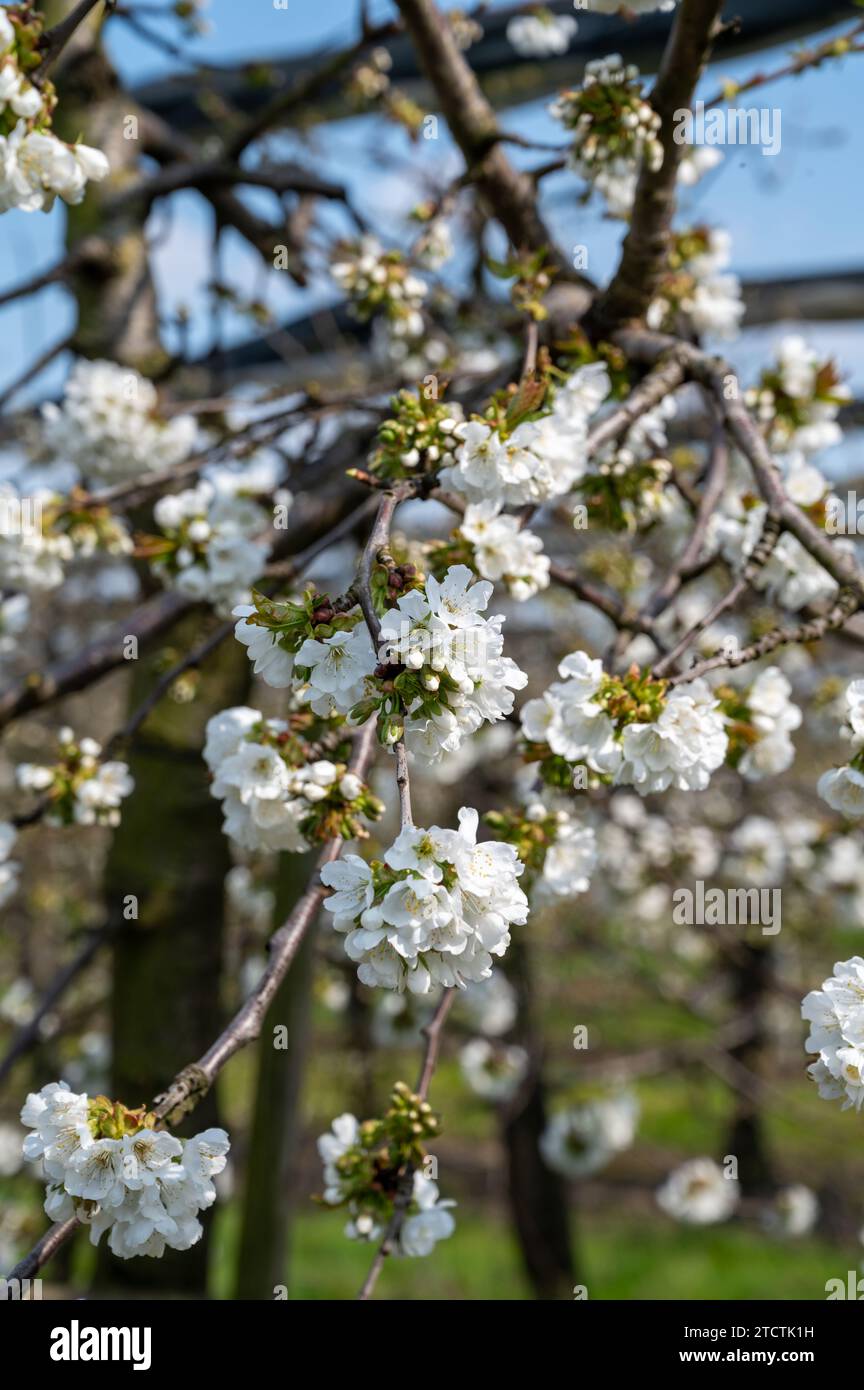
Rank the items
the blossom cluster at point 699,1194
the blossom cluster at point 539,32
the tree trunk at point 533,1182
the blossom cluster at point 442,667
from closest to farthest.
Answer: the blossom cluster at point 442,667 → the blossom cluster at point 539,32 → the tree trunk at point 533,1182 → the blossom cluster at point 699,1194

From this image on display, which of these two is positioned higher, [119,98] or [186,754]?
[119,98]

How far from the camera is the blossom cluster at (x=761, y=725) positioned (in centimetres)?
170

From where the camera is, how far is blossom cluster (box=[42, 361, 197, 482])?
2703 millimetres

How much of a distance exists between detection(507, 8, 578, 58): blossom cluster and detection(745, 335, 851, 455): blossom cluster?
1471 millimetres

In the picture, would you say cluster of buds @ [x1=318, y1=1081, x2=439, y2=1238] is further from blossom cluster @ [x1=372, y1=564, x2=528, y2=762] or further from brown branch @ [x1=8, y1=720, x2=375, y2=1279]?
blossom cluster @ [x1=372, y1=564, x2=528, y2=762]

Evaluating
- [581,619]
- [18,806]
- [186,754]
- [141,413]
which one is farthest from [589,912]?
Result: [141,413]

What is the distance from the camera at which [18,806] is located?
5.02 metres

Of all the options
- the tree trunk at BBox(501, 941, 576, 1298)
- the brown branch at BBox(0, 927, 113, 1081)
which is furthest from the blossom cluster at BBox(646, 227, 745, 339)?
the tree trunk at BBox(501, 941, 576, 1298)

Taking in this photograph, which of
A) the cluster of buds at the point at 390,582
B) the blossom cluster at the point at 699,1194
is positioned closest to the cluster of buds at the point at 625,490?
the cluster of buds at the point at 390,582

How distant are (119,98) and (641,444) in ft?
7.80

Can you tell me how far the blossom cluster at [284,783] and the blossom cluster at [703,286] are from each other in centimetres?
134

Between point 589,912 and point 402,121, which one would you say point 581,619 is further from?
point 402,121

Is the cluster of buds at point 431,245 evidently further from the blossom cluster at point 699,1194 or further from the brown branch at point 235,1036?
the blossom cluster at point 699,1194

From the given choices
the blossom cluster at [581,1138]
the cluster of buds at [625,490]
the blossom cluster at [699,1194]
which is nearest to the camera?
the cluster of buds at [625,490]
